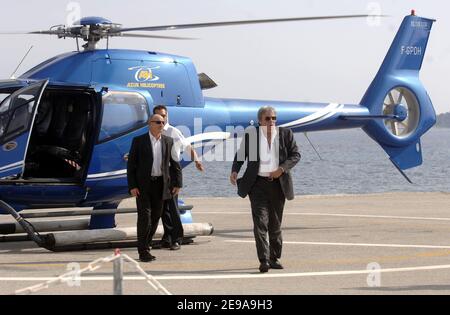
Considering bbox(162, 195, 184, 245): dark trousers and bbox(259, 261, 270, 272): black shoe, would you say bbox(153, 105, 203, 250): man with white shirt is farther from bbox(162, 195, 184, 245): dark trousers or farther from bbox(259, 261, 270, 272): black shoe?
bbox(259, 261, 270, 272): black shoe

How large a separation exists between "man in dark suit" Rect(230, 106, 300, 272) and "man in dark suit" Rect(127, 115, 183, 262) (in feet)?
3.91

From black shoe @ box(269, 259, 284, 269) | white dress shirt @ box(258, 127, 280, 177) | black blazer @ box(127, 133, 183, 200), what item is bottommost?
black shoe @ box(269, 259, 284, 269)

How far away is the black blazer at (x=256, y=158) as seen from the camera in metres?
9.71

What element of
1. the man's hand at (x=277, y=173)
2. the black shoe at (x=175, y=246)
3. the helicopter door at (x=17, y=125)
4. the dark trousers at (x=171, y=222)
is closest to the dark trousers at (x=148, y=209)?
the dark trousers at (x=171, y=222)

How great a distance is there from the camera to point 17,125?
1145cm

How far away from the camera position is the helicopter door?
37.2 ft

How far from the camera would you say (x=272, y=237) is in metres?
9.79

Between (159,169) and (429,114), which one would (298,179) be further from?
(159,169)

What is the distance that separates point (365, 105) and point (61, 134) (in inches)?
251

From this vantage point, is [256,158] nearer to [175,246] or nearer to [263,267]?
[263,267]

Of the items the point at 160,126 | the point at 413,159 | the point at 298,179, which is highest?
the point at 160,126

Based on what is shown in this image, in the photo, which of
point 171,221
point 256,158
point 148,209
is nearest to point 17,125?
point 148,209

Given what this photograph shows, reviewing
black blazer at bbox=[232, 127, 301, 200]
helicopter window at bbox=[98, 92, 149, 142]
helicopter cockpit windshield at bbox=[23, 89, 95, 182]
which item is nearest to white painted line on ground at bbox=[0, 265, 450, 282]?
black blazer at bbox=[232, 127, 301, 200]
